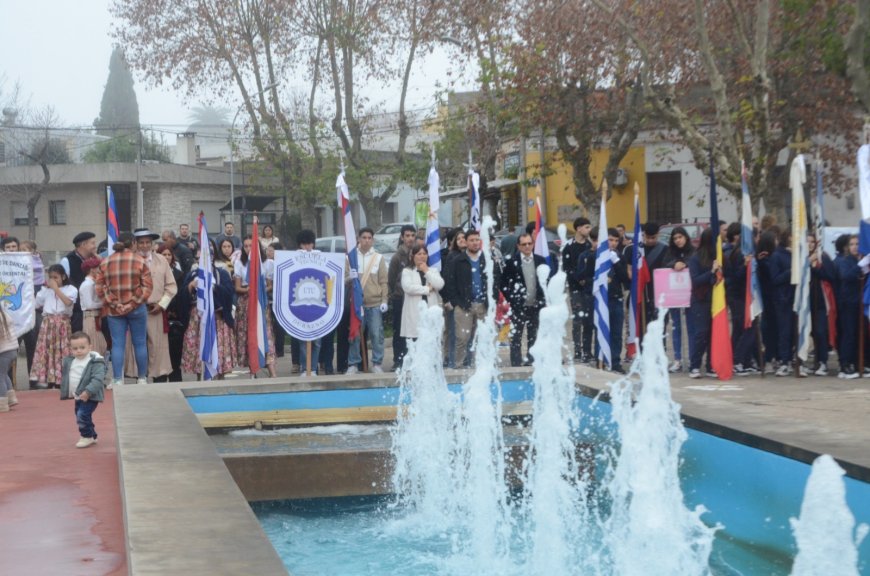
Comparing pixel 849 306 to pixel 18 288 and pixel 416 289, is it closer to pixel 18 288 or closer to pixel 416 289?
pixel 416 289

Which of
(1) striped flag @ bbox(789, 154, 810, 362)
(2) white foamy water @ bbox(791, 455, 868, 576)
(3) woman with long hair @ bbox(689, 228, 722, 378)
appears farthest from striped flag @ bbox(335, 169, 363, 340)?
(2) white foamy water @ bbox(791, 455, 868, 576)

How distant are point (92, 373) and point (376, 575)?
3092mm

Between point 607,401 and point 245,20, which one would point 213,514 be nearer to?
point 607,401

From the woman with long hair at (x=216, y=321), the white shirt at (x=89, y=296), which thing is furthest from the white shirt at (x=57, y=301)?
the woman with long hair at (x=216, y=321)

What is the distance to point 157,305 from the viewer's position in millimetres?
13234

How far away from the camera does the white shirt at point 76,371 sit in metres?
9.05

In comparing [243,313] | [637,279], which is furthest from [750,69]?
[243,313]

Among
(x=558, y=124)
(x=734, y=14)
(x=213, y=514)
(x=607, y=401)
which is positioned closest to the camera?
(x=213, y=514)

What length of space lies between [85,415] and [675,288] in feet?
22.6

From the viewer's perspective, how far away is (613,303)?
45.9ft

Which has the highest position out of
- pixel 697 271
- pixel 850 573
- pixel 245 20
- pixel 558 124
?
pixel 245 20

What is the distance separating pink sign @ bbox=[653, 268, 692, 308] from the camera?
13266 millimetres

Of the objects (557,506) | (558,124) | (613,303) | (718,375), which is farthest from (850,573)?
(558,124)

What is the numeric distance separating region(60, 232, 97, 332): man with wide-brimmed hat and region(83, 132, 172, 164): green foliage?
53801mm
